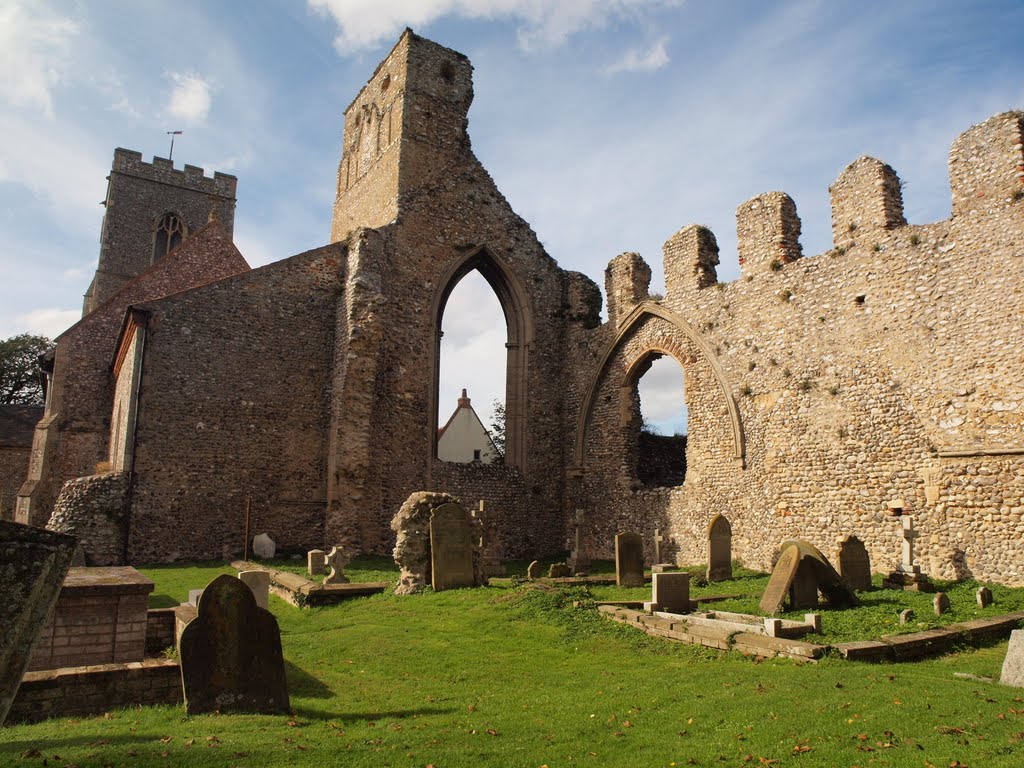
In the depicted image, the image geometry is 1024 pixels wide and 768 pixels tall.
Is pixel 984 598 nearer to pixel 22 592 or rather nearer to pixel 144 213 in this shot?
pixel 22 592

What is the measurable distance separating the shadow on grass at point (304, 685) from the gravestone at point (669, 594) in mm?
4490

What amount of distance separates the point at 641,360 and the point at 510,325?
174 inches

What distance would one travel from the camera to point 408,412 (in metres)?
19.3

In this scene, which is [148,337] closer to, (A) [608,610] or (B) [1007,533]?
(A) [608,610]

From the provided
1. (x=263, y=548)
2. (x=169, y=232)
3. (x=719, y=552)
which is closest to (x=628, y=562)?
(x=719, y=552)

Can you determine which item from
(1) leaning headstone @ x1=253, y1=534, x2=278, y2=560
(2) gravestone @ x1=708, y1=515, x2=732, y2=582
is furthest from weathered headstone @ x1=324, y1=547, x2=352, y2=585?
(2) gravestone @ x1=708, y1=515, x2=732, y2=582

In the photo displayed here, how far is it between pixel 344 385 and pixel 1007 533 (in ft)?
44.7

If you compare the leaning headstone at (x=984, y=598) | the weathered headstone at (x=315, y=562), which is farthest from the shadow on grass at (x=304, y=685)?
the leaning headstone at (x=984, y=598)

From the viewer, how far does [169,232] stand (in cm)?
3997

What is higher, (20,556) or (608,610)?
(20,556)

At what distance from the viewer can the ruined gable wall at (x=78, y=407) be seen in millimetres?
21516

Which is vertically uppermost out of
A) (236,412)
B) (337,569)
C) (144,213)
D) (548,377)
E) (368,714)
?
(144,213)

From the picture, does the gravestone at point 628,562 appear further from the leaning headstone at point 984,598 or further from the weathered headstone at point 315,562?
the weathered headstone at point 315,562

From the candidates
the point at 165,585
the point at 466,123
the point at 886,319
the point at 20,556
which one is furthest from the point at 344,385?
the point at 20,556
